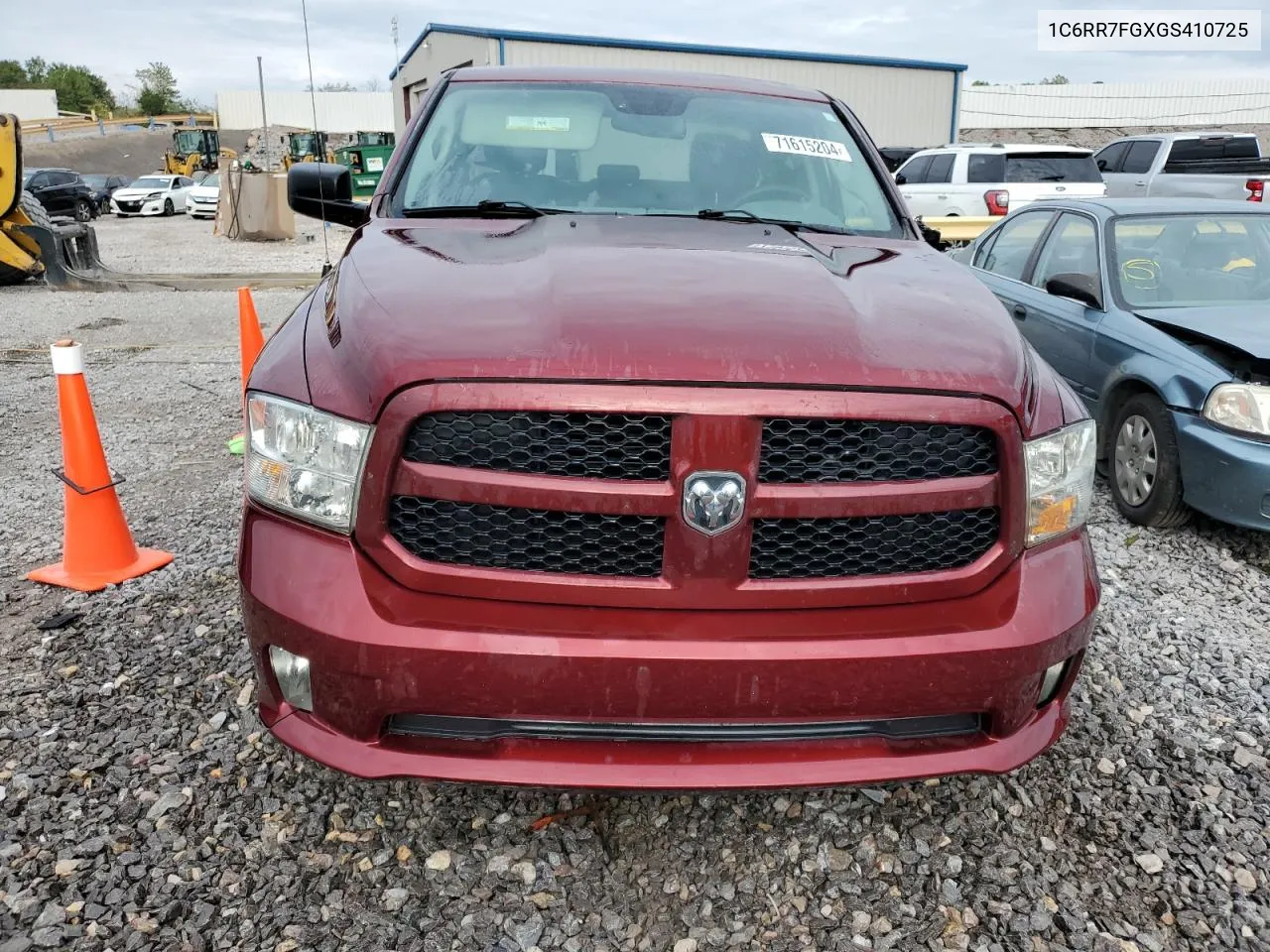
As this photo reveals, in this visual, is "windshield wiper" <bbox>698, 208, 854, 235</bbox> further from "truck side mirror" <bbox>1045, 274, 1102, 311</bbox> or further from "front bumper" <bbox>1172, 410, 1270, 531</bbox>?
"truck side mirror" <bbox>1045, 274, 1102, 311</bbox>

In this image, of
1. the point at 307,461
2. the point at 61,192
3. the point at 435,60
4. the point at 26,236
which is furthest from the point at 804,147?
the point at 61,192

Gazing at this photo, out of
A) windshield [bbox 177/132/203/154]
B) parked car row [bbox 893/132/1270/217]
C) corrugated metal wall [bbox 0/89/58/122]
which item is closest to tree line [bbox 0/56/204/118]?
corrugated metal wall [bbox 0/89/58/122]

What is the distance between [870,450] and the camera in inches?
74.1

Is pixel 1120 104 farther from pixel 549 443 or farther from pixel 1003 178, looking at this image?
pixel 549 443

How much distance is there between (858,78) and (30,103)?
7485 centimetres

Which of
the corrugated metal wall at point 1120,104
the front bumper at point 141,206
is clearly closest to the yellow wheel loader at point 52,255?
the front bumper at point 141,206

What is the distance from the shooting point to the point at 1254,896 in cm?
226

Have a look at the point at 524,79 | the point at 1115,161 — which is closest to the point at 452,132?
the point at 524,79

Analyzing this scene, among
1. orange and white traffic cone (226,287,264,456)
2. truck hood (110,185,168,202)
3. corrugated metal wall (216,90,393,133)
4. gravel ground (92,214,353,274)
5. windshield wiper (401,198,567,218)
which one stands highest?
corrugated metal wall (216,90,393,133)

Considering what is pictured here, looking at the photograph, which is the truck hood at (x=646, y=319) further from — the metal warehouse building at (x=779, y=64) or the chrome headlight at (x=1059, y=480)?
the metal warehouse building at (x=779, y=64)

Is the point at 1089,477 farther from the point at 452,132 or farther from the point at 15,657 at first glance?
the point at 15,657

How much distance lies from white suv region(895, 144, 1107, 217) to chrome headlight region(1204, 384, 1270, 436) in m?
10.3

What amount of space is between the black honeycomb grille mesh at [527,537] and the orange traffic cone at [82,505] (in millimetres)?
2417

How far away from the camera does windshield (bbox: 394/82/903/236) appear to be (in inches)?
122
